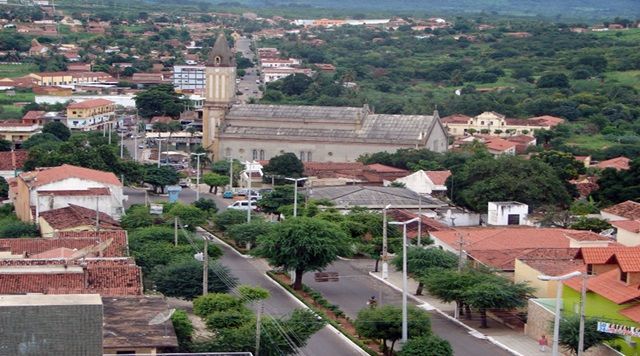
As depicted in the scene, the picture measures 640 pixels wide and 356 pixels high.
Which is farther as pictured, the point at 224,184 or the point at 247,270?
the point at 224,184

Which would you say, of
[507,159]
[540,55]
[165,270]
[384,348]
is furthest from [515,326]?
[540,55]

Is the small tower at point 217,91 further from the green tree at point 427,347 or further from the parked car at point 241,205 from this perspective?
the green tree at point 427,347

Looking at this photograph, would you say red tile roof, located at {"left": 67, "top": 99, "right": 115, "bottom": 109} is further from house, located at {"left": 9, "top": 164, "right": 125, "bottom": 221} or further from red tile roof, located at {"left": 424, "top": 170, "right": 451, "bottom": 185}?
house, located at {"left": 9, "top": 164, "right": 125, "bottom": 221}

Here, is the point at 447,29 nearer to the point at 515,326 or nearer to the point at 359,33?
the point at 359,33

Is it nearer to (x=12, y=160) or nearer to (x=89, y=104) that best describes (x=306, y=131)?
(x=12, y=160)

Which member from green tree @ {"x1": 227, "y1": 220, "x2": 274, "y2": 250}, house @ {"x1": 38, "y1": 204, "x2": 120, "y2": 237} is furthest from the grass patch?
green tree @ {"x1": 227, "y1": 220, "x2": 274, "y2": 250}

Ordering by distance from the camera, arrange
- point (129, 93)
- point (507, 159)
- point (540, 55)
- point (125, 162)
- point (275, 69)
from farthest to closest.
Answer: point (540, 55)
point (275, 69)
point (129, 93)
point (125, 162)
point (507, 159)
